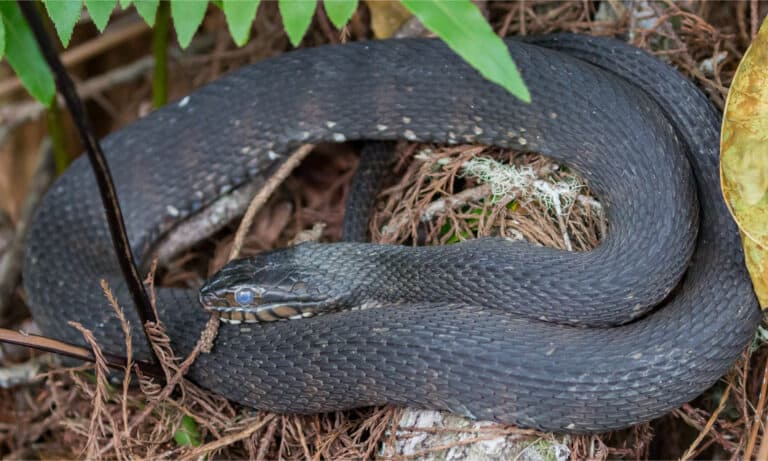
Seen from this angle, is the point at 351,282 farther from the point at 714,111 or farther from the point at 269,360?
the point at 714,111

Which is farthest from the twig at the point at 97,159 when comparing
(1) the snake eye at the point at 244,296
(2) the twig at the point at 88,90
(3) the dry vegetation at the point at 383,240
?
(2) the twig at the point at 88,90

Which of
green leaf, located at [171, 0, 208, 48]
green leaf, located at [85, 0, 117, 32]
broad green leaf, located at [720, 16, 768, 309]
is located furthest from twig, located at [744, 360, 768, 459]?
green leaf, located at [85, 0, 117, 32]

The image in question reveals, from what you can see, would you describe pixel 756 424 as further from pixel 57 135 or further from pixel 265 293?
pixel 57 135

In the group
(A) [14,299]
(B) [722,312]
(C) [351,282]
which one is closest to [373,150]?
(C) [351,282]

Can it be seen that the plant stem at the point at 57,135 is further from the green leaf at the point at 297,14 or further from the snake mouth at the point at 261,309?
the green leaf at the point at 297,14

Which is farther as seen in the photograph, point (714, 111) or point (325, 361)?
point (714, 111)

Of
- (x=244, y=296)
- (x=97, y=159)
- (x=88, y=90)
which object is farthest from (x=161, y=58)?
(x=97, y=159)
